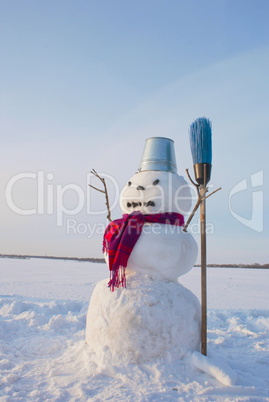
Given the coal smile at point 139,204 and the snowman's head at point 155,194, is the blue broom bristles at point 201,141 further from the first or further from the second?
the coal smile at point 139,204

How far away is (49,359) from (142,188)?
6.49 feet

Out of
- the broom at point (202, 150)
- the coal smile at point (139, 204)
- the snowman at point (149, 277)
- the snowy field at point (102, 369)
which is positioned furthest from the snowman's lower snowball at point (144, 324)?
the broom at point (202, 150)

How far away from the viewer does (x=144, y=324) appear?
270cm

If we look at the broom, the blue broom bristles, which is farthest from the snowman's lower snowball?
the blue broom bristles

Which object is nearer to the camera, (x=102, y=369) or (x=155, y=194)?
(x=102, y=369)

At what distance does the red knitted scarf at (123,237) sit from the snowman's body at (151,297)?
0.06m

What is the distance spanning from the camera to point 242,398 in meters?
2.35

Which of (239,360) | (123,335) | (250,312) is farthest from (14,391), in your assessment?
(250,312)

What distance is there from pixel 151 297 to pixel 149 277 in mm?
224

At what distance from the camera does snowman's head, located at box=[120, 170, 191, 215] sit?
315 cm

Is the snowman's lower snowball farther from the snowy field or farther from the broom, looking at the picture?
the broom

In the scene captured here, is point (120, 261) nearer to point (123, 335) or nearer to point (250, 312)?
point (123, 335)

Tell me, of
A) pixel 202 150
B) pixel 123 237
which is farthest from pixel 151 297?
pixel 202 150

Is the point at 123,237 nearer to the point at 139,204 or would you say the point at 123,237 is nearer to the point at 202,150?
the point at 139,204
